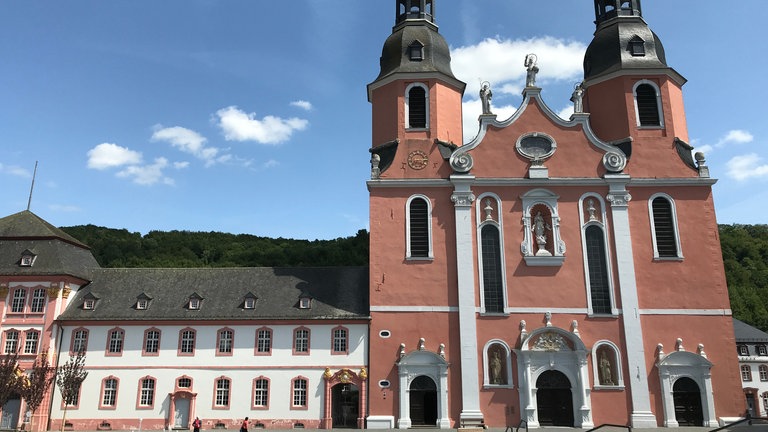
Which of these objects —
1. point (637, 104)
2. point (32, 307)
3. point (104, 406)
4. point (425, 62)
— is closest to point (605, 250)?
point (637, 104)

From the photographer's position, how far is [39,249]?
31938mm

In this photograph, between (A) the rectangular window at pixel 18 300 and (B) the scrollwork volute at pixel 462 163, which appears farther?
(A) the rectangular window at pixel 18 300

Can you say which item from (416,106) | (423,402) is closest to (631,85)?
(416,106)

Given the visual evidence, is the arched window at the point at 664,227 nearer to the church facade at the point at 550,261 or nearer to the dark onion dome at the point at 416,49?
the church facade at the point at 550,261

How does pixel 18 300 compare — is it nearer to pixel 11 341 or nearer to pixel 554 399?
pixel 11 341

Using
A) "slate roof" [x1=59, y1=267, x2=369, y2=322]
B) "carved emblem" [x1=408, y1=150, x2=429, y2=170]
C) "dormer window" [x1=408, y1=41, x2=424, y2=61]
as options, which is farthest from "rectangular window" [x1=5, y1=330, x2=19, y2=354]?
"dormer window" [x1=408, y1=41, x2=424, y2=61]

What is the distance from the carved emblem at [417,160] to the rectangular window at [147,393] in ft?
53.2

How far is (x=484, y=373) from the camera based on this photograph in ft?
89.2

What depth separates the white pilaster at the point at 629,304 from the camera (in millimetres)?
26562

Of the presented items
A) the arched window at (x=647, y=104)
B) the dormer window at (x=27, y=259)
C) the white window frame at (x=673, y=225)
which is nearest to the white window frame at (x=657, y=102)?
the arched window at (x=647, y=104)

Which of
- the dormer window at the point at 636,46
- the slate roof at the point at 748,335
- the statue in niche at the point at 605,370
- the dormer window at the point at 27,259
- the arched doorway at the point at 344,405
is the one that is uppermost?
the dormer window at the point at 636,46

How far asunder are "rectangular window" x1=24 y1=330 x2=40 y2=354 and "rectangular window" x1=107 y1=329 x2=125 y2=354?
3.57 meters

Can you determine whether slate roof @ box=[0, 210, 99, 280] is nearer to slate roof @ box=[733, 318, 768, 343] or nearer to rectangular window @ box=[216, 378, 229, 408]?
rectangular window @ box=[216, 378, 229, 408]

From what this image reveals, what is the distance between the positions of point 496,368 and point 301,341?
925 centimetres
